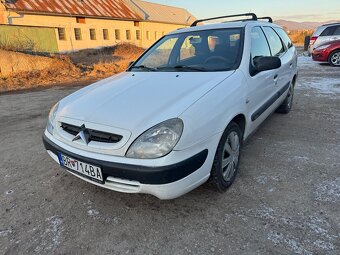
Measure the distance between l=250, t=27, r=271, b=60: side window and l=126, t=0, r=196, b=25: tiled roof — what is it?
3051 cm

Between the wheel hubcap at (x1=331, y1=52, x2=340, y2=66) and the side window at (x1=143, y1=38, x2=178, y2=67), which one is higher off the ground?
the side window at (x1=143, y1=38, x2=178, y2=67)

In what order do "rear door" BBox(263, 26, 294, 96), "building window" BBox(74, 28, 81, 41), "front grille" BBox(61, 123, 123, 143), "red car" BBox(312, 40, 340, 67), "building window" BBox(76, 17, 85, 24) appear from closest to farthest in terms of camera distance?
"front grille" BBox(61, 123, 123, 143) < "rear door" BBox(263, 26, 294, 96) < "red car" BBox(312, 40, 340, 67) < "building window" BBox(74, 28, 81, 41) < "building window" BBox(76, 17, 85, 24)

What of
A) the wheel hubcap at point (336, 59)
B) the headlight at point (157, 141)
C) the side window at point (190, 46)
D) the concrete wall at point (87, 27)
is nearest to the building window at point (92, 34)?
the concrete wall at point (87, 27)

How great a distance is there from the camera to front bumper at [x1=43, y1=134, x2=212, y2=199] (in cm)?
200

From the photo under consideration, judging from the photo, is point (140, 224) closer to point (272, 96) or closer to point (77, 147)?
point (77, 147)

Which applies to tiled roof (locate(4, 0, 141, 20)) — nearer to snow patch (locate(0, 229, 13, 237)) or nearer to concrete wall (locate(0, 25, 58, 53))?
concrete wall (locate(0, 25, 58, 53))

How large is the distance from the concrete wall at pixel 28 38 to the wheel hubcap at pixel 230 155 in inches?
583

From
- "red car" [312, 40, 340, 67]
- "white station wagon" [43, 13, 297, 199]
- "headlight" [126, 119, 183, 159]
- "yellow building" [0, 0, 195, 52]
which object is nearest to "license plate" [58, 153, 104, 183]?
"white station wagon" [43, 13, 297, 199]

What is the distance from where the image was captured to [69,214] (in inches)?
97.6

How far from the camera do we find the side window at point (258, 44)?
3.23m

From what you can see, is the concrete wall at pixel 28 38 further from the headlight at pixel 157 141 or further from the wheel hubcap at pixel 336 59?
the wheel hubcap at pixel 336 59

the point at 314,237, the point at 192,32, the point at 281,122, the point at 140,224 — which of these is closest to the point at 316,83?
the point at 281,122

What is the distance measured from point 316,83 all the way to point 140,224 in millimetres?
7902

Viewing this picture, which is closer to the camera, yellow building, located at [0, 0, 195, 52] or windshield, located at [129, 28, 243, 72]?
windshield, located at [129, 28, 243, 72]
